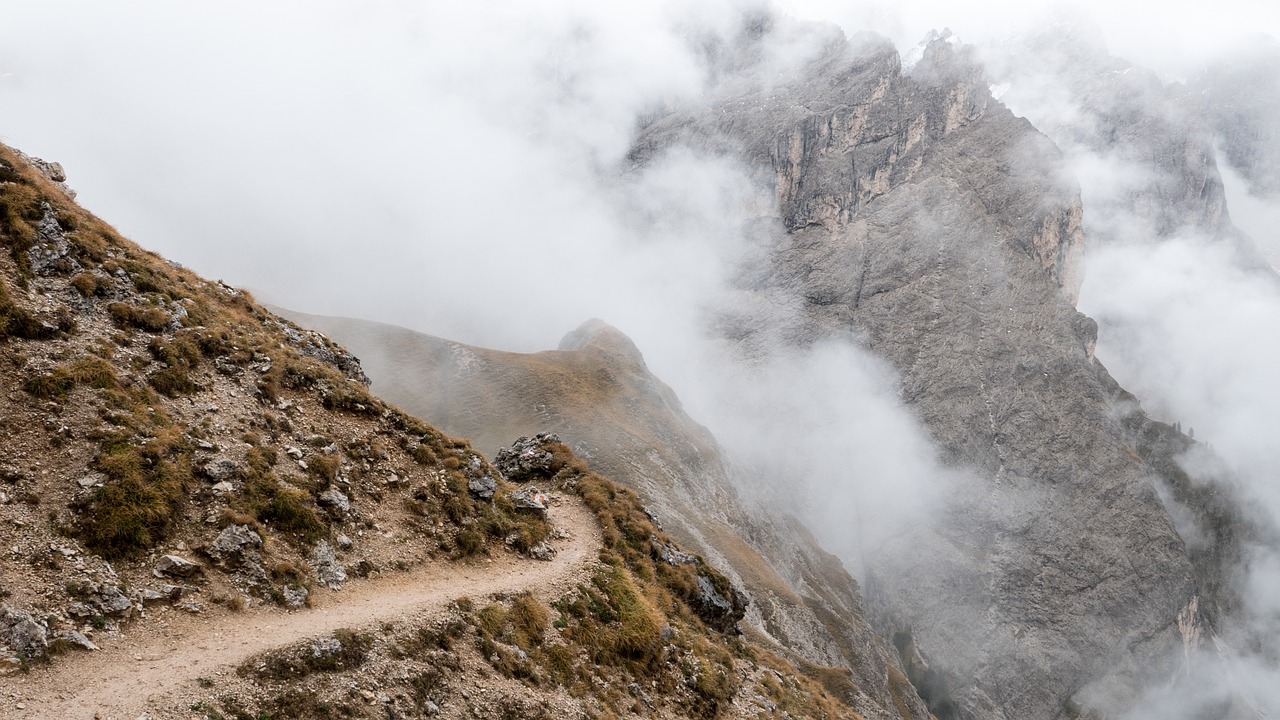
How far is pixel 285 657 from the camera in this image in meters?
19.4

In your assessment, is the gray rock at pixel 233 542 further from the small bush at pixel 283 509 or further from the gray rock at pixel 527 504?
the gray rock at pixel 527 504

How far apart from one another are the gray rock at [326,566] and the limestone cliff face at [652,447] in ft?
173

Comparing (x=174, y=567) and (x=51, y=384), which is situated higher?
(x=51, y=384)

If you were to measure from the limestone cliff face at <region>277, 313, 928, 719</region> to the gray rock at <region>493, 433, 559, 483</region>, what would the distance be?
32273 mm

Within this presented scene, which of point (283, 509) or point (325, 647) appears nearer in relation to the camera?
point (325, 647)

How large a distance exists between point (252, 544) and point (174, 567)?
2.47 m

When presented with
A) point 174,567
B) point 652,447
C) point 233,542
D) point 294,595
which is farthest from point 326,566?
point 652,447

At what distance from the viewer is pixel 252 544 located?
2288 centimetres

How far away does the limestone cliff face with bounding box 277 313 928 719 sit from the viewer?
280 feet

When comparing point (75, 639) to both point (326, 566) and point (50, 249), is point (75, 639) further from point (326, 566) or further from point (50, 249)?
point (50, 249)

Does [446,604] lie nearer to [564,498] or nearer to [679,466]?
[564,498]

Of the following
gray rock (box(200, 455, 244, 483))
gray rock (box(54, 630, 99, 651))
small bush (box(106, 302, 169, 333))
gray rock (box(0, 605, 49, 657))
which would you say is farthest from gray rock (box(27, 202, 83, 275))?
gray rock (box(54, 630, 99, 651))

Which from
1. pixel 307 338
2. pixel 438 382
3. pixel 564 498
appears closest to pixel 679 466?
pixel 438 382

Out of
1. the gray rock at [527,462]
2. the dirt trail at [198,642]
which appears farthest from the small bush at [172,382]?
the gray rock at [527,462]
